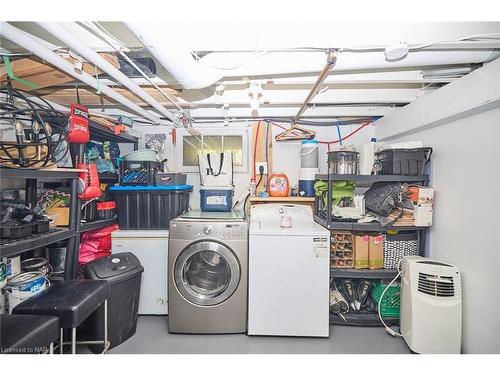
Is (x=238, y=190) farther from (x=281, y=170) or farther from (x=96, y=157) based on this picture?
(x=96, y=157)

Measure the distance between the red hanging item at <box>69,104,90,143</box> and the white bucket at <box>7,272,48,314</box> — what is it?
39.9 inches

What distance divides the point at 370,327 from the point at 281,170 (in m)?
1.92

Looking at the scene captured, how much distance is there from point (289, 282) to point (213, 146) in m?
1.93

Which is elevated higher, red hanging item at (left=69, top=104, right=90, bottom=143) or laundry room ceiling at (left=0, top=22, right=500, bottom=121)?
laundry room ceiling at (left=0, top=22, right=500, bottom=121)

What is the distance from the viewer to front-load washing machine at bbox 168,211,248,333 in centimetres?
194

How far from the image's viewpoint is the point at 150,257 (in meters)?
2.19

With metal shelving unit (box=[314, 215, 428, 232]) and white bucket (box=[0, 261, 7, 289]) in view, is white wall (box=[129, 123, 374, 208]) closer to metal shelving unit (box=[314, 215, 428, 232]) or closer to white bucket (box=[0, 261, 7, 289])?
metal shelving unit (box=[314, 215, 428, 232])

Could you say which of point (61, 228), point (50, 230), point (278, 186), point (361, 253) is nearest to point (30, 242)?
point (50, 230)

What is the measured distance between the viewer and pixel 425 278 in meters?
1.72

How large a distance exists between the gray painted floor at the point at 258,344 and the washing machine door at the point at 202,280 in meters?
0.31

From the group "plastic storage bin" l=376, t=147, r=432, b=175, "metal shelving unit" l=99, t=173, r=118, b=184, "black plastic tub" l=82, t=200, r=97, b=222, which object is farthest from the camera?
"metal shelving unit" l=99, t=173, r=118, b=184

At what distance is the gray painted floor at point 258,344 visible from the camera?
1776 millimetres

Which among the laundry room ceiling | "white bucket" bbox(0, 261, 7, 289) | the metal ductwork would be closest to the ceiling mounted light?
the laundry room ceiling

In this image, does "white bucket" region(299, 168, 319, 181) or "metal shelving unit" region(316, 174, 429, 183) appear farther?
"white bucket" region(299, 168, 319, 181)
